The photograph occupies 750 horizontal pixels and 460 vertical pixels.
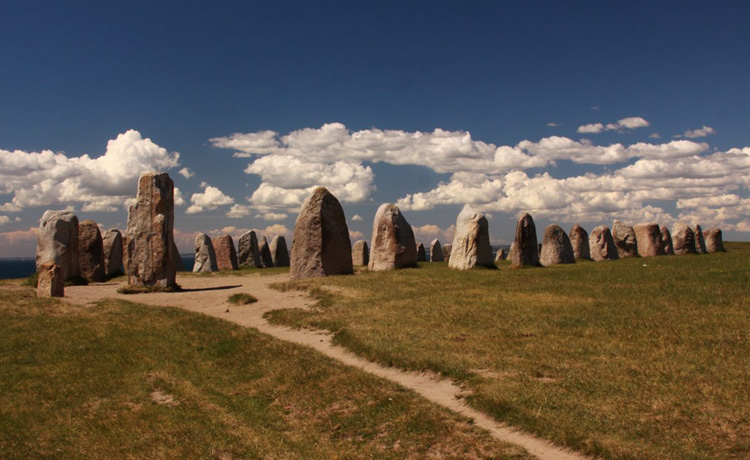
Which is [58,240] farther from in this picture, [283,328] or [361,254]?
[361,254]

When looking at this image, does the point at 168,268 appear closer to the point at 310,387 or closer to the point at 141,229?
the point at 141,229

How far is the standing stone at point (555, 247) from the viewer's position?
29.8 m

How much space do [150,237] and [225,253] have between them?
15.0m

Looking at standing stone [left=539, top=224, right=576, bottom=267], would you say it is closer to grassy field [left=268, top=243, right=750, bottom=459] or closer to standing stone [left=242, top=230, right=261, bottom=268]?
grassy field [left=268, top=243, right=750, bottom=459]

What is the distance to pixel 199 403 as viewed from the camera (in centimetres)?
1013

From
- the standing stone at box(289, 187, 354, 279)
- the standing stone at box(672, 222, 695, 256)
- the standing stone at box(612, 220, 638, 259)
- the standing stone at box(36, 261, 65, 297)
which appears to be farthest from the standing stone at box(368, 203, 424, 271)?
Answer: the standing stone at box(672, 222, 695, 256)

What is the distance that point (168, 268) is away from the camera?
22.6m

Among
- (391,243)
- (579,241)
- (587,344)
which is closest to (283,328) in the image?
(587,344)

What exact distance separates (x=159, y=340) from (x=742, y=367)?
11927 mm

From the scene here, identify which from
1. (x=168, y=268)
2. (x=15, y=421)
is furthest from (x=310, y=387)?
(x=168, y=268)

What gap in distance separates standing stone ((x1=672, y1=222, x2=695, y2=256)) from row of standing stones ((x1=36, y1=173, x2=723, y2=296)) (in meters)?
4.46

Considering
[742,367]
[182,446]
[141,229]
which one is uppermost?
[141,229]

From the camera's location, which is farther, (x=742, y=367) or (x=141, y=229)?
(x=141, y=229)

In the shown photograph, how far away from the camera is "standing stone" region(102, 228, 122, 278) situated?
31.2 meters
